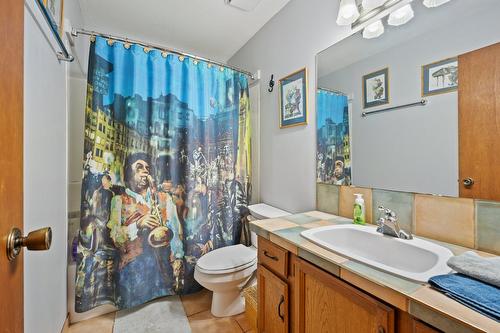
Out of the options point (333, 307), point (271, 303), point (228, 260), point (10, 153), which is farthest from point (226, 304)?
point (10, 153)

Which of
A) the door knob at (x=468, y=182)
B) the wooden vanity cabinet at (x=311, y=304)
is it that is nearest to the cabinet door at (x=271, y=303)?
the wooden vanity cabinet at (x=311, y=304)

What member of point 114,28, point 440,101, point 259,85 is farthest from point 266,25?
point 440,101

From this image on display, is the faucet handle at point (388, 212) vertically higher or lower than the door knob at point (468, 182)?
lower

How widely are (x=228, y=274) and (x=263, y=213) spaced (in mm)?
540

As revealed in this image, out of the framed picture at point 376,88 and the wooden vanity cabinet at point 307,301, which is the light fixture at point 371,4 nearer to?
the framed picture at point 376,88

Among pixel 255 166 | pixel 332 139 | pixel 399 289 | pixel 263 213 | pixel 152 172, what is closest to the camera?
pixel 399 289

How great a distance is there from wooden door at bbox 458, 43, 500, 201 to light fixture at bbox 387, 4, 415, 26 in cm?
34

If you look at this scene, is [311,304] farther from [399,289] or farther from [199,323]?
[199,323]

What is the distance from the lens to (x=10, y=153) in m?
0.52

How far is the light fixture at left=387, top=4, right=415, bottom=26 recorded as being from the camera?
109 centimetres

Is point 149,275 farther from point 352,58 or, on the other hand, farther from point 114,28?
point 114,28

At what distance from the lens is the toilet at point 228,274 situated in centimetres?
155

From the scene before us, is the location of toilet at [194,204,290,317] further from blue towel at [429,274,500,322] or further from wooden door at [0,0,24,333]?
blue towel at [429,274,500,322]

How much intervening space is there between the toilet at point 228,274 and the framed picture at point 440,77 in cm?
124
